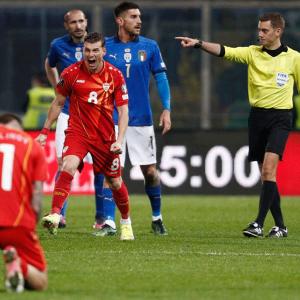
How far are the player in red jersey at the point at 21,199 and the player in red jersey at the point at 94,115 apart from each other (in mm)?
3445

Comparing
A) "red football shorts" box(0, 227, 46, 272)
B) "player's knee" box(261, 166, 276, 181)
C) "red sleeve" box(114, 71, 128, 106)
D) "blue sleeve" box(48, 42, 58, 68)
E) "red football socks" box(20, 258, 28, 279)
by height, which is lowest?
"player's knee" box(261, 166, 276, 181)

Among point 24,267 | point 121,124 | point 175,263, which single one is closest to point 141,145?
point 121,124

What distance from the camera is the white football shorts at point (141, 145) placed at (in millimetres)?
14289

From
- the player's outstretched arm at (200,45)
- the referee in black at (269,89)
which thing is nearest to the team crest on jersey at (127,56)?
the player's outstretched arm at (200,45)

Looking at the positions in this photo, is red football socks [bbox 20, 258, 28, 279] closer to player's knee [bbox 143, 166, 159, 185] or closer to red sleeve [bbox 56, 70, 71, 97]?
red sleeve [bbox 56, 70, 71, 97]

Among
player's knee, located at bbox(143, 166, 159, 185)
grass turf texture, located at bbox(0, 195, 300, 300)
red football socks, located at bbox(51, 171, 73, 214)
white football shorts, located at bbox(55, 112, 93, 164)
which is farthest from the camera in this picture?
white football shorts, located at bbox(55, 112, 93, 164)

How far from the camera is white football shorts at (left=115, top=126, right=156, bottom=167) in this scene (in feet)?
46.9

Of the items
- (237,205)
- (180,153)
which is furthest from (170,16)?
(237,205)

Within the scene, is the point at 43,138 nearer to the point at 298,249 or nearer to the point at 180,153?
the point at 298,249

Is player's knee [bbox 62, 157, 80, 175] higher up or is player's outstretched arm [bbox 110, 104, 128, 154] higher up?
player's outstretched arm [bbox 110, 104, 128, 154]

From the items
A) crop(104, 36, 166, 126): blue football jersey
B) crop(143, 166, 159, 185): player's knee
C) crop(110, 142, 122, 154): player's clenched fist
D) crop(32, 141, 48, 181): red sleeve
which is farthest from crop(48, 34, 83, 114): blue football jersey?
crop(32, 141, 48, 181): red sleeve

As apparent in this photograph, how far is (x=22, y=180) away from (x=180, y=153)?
1264cm

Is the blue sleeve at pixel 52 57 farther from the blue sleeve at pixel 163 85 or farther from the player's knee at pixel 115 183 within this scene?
the player's knee at pixel 115 183

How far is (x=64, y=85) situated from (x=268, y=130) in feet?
7.57
